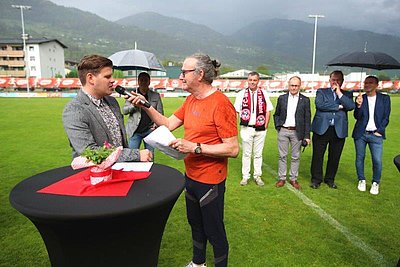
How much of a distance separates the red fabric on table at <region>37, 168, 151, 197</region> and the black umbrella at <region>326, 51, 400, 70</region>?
16.0 ft

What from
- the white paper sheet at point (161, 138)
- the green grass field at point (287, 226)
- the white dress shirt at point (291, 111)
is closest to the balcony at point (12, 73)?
the green grass field at point (287, 226)

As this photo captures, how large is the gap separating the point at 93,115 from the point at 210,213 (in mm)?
1351

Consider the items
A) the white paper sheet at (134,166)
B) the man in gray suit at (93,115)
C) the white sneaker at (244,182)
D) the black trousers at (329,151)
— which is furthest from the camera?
the white sneaker at (244,182)

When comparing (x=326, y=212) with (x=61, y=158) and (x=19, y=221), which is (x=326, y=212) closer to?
(x=19, y=221)

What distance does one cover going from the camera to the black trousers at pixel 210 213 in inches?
117

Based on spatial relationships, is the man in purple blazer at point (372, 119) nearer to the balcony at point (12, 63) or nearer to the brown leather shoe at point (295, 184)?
the brown leather shoe at point (295, 184)

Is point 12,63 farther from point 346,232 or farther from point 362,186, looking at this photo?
point 346,232

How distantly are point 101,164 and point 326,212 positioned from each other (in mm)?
4102

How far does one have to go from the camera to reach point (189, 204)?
318 cm

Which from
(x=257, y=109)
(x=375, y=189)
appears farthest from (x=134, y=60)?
(x=375, y=189)

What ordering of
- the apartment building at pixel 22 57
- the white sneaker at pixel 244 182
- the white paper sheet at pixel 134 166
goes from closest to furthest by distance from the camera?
the white paper sheet at pixel 134 166, the white sneaker at pixel 244 182, the apartment building at pixel 22 57

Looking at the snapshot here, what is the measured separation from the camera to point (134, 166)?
106 inches

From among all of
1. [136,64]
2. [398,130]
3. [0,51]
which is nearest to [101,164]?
[136,64]

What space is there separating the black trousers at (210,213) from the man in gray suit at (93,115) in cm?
66
